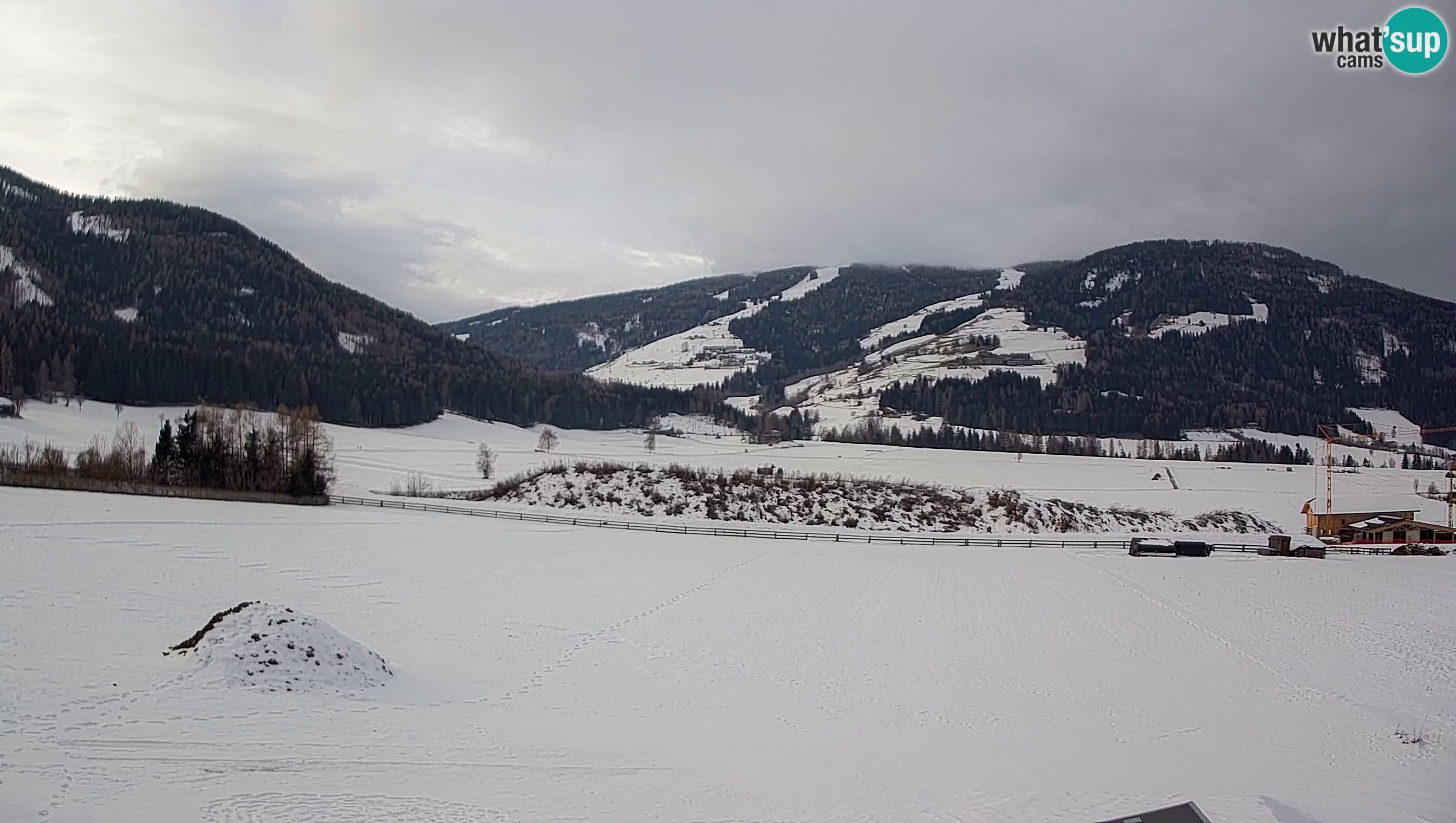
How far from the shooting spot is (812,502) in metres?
58.2

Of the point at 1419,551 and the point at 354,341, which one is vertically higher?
the point at 354,341

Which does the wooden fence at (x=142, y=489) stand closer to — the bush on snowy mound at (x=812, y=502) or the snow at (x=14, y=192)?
the bush on snowy mound at (x=812, y=502)

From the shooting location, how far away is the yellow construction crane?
6719 cm

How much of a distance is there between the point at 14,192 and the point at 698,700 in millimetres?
218421

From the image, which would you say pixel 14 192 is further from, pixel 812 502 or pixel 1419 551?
pixel 1419 551

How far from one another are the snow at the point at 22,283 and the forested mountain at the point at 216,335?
300 mm

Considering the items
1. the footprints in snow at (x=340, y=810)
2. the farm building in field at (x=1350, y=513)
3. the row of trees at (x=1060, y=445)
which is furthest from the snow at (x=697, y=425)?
the footprints in snow at (x=340, y=810)

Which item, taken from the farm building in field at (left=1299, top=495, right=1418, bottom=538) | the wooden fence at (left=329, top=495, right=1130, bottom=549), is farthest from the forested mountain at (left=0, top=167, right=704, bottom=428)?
the farm building in field at (left=1299, top=495, right=1418, bottom=538)

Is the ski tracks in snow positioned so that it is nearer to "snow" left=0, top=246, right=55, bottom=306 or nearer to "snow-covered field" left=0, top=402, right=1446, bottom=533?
"snow-covered field" left=0, top=402, right=1446, bottom=533

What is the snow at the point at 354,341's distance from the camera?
6309 inches

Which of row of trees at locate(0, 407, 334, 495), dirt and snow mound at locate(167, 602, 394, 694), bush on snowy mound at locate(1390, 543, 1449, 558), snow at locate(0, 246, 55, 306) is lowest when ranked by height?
bush on snowy mound at locate(1390, 543, 1449, 558)

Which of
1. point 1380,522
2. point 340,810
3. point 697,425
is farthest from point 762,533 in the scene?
point 697,425

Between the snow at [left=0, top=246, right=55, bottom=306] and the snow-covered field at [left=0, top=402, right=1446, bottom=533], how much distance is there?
58472 mm

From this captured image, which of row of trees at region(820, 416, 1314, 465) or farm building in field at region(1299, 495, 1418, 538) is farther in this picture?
row of trees at region(820, 416, 1314, 465)
